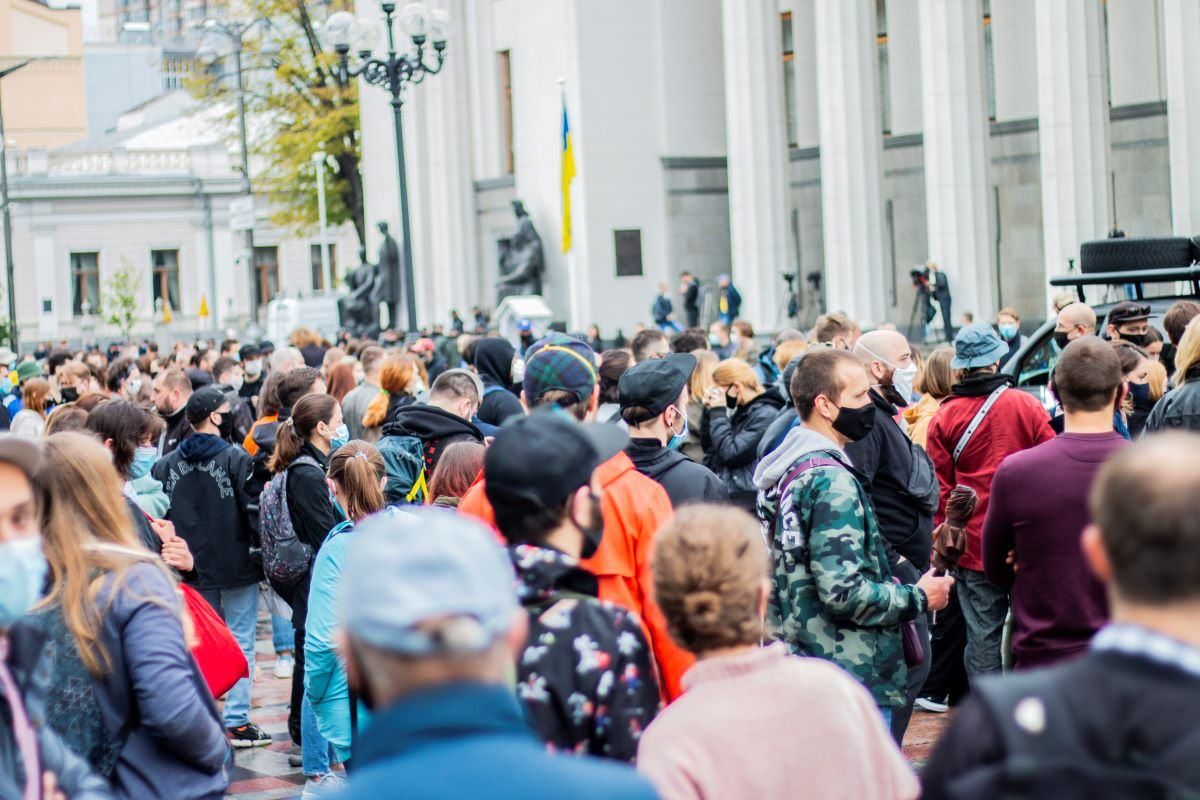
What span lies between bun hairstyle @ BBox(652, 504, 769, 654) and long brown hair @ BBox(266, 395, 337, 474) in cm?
540

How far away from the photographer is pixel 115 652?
448 centimetres

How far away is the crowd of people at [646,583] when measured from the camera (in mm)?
2607

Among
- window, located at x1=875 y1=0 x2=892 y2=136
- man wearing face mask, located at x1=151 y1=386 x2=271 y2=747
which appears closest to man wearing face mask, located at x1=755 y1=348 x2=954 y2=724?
man wearing face mask, located at x1=151 y1=386 x2=271 y2=747

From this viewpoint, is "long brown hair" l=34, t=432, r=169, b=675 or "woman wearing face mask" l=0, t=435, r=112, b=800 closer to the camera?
"woman wearing face mask" l=0, t=435, r=112, b=800

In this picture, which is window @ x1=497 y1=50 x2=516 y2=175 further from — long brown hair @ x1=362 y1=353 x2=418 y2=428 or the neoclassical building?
long brown hair @ x1=362 y1=353 x2=418 y2=428

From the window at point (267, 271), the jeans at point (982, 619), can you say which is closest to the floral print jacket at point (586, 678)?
the jeans at point (982, 619)

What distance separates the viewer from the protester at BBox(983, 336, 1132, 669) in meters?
5.62

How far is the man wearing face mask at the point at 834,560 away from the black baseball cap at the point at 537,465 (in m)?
1.79

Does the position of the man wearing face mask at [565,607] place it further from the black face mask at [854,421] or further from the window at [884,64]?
the window at [884,64]

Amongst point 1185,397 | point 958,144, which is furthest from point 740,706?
point 958,144

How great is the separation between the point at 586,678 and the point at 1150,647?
145 centimetres

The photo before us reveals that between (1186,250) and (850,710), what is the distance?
9.26 meters

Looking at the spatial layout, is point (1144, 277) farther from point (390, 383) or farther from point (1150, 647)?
point (1150, 647)

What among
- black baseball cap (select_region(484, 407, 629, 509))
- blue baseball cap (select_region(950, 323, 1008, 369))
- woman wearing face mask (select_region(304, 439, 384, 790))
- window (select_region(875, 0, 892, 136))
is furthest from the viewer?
window (select_region(875, 0, 892, 136))
